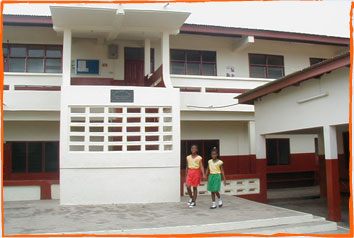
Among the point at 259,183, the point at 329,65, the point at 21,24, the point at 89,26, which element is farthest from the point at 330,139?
the point at 21,24

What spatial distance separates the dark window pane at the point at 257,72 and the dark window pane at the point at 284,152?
3137 mm

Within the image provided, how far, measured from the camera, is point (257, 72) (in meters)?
16.8

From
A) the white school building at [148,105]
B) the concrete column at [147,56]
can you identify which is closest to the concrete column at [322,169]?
the white school building at [148,105]

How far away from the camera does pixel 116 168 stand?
1048 centimetres

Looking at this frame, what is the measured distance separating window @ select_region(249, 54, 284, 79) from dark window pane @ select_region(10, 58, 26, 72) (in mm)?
9138

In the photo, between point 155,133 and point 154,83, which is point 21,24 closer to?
point 154,83

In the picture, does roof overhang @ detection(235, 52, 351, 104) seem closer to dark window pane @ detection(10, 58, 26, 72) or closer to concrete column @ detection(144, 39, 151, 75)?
concrete column @ detection(144, 39, 151, 75)

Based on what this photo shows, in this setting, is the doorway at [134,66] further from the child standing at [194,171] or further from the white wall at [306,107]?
the child standing at [194,171]

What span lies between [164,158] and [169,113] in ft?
4.20

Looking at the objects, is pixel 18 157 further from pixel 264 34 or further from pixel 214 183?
pixel 264 34

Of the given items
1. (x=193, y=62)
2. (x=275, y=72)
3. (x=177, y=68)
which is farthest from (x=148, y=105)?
(x=275, y=72)

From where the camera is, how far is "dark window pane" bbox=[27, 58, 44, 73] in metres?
14.2

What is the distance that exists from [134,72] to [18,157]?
17.4ft

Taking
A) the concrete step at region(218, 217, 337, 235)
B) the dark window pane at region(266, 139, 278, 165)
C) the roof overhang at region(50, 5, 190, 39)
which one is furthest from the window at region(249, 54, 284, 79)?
the concrete step at region(218, 217, 337, 235)
